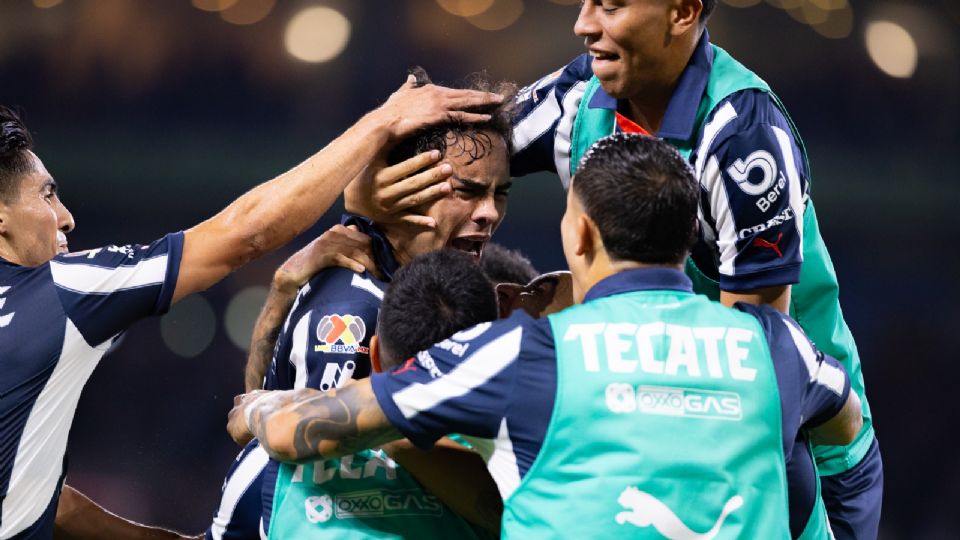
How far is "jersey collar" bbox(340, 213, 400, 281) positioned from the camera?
8.44 ft

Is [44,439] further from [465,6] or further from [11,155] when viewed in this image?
[465,6]

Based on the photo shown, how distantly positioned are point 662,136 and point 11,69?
4367mm

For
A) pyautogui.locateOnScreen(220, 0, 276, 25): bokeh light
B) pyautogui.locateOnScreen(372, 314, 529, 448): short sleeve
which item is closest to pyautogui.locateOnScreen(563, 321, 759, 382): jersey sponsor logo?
pyautogui.locateOnScreen(372, 314, 529, 448): short sleeve

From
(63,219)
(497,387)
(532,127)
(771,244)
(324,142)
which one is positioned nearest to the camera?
(497,387)

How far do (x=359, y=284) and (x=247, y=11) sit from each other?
3.87 meters

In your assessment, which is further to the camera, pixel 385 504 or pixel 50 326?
pixel 50 326

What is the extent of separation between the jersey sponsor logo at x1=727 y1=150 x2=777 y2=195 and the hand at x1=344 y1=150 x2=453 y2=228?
0.63 m

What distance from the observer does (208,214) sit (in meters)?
5.76

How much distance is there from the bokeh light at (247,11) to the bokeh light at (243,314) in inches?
54.1

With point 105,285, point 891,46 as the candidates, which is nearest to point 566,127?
point 105,285

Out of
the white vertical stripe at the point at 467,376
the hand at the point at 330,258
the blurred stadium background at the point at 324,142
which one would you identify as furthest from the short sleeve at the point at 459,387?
the blurred stadium background at the point at 324,142

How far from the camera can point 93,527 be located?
3.40 m

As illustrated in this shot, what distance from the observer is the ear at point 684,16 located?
2.48 meters

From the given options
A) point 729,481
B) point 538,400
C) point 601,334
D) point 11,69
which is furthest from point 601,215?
point 11,69
